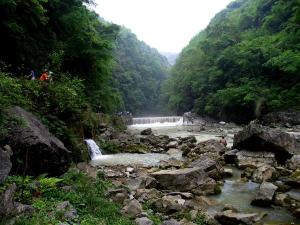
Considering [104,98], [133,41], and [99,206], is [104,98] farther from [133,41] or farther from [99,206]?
[133,41]

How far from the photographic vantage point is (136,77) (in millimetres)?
109812

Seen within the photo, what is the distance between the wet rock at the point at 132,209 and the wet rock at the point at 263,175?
6.91 m

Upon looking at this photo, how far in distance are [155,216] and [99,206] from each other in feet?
5.38

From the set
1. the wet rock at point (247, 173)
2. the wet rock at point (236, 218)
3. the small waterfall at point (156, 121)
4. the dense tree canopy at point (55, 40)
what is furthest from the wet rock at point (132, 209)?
the small waterfall at point (156, 121)

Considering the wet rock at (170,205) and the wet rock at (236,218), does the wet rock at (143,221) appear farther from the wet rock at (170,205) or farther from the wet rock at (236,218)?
the wet rock at (236,218)

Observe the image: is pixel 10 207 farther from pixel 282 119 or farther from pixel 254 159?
pixel 282 119

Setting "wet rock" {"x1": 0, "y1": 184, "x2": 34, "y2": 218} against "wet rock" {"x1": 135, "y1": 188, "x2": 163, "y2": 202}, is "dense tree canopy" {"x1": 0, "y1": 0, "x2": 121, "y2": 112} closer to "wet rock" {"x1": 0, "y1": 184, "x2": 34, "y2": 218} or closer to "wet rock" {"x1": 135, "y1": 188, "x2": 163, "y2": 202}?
"wet rock" {"x1": 135, "y1": 188, "x2": 163, "y2": 202}

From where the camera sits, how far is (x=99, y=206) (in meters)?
9.30

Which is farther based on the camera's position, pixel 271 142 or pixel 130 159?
pixel 130 159

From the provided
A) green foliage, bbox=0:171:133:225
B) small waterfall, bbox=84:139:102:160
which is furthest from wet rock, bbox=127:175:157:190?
small waterfall, bbox=84:139:102:160

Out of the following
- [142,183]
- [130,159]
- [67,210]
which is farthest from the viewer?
[130,159]

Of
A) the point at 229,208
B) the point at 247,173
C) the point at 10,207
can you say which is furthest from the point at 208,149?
the point at 10,207

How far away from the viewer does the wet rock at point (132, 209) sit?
9.73 m

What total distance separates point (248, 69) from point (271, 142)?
37.7 metres
